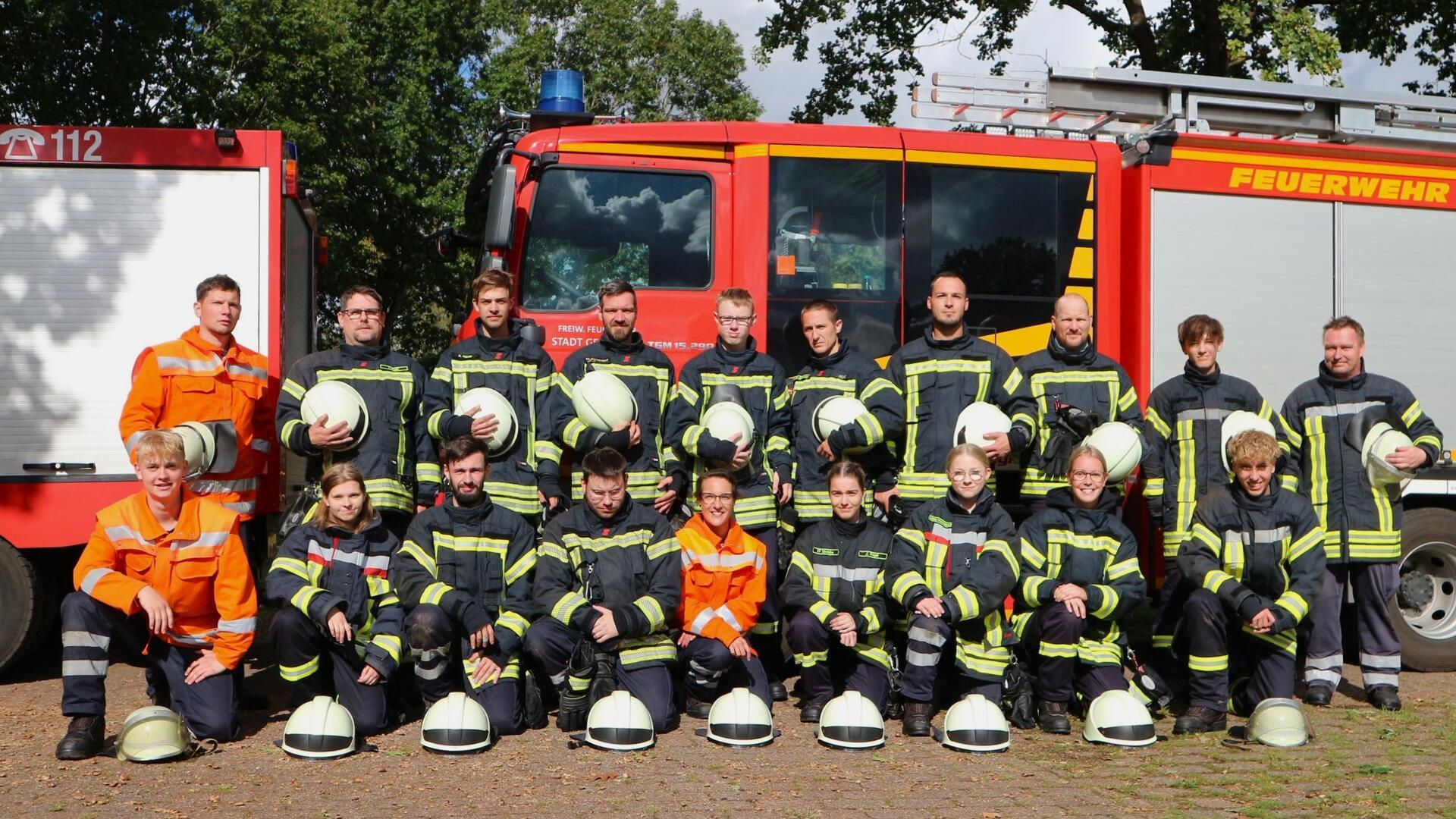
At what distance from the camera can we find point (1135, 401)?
246 inches

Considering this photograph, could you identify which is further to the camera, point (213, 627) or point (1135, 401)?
point (1135, 401)

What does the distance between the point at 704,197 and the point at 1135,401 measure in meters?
2.43

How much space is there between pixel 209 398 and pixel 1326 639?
5.44 m

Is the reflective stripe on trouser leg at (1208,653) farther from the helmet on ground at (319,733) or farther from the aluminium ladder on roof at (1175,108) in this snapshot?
the helmet on ground at (319,733)

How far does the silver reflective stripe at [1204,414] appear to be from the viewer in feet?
20.8

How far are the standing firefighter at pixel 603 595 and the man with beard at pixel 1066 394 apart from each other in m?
1.87

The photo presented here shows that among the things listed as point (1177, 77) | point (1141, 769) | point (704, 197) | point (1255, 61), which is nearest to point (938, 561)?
point (1141, 769)

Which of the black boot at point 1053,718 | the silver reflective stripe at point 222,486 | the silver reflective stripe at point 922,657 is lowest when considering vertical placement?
the black boot at point 1053,718

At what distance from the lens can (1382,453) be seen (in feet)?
20.3

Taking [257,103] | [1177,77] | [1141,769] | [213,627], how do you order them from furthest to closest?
[257,103]
[1177,77]
[213,627]
[1141,769]

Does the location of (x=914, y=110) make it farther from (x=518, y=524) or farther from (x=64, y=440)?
(x=64, y=440)

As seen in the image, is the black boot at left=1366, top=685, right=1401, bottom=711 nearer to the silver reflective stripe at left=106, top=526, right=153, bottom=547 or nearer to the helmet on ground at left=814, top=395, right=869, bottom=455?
the helmet on ground at left=814, top=395, right=869, bottom=455

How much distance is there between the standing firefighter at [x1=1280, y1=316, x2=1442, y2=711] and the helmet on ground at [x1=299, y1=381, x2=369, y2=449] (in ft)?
14.5

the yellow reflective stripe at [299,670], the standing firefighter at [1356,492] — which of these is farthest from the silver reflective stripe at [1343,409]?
the yellow reflective stripe at [299,670]
